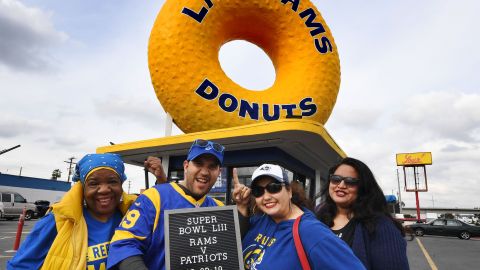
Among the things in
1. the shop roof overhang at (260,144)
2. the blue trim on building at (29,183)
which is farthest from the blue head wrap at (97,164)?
the blue trim on building at (29,183)

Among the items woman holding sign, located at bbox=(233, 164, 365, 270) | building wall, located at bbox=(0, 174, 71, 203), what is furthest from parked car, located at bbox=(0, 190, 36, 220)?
woman holding sign, located at bbox=(233, 164, 365, 270)

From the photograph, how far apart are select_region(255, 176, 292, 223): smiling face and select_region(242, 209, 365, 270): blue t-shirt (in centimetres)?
5

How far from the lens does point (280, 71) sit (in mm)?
6312

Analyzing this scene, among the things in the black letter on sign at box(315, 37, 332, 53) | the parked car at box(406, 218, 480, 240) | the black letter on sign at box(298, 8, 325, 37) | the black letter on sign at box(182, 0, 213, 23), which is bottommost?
the parked car at box(406, 218, 480, 240)

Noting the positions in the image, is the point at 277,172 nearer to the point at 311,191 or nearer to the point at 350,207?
the point at 350,207

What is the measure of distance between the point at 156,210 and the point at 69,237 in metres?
0.53

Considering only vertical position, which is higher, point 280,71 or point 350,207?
point 280,71

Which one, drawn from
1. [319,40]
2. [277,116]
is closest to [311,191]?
[277,116]

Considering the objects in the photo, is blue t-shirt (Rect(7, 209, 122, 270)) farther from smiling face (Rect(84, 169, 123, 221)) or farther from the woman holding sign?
the woman holding sign

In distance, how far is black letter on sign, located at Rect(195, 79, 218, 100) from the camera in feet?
17.7

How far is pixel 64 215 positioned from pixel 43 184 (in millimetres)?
38042

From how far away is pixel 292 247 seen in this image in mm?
1577

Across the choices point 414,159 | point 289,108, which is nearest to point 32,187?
point 289,108

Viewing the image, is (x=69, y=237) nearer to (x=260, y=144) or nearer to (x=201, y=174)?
(x=201, y=174)
